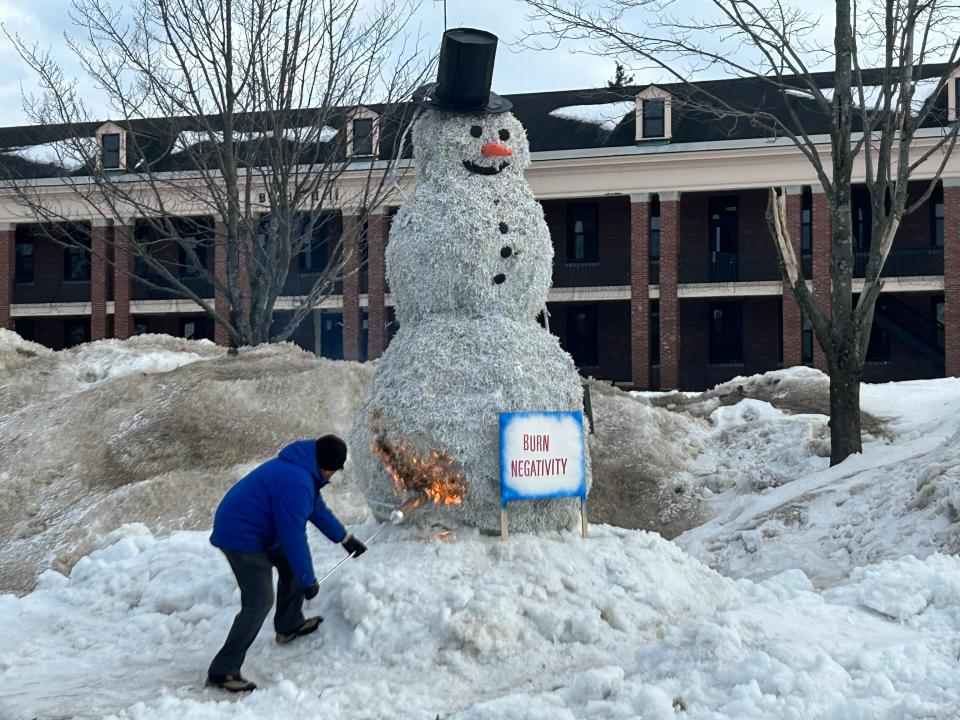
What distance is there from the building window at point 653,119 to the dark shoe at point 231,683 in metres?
24.8

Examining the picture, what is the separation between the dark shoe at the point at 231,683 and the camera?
579 centimetres

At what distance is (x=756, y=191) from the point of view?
29.5 m

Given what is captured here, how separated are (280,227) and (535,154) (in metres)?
13.7

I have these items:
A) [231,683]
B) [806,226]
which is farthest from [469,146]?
[806,226]

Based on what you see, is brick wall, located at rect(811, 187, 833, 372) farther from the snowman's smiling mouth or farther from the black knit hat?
the black knit hat

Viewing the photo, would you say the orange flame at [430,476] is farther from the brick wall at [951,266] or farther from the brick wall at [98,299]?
the brick wall at [98,299]

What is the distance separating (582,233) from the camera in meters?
31.3

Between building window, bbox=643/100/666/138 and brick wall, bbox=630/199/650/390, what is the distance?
1.78 metres

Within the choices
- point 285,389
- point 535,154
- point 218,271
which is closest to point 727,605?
point 285,389

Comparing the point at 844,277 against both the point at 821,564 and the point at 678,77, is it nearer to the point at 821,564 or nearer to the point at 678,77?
the point at 678,77

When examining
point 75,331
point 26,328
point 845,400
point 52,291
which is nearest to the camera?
point 845,400

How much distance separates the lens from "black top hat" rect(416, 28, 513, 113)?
770 centimetres

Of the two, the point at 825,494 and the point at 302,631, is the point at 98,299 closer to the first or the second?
the point at 825,494

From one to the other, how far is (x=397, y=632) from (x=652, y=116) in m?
24.5
